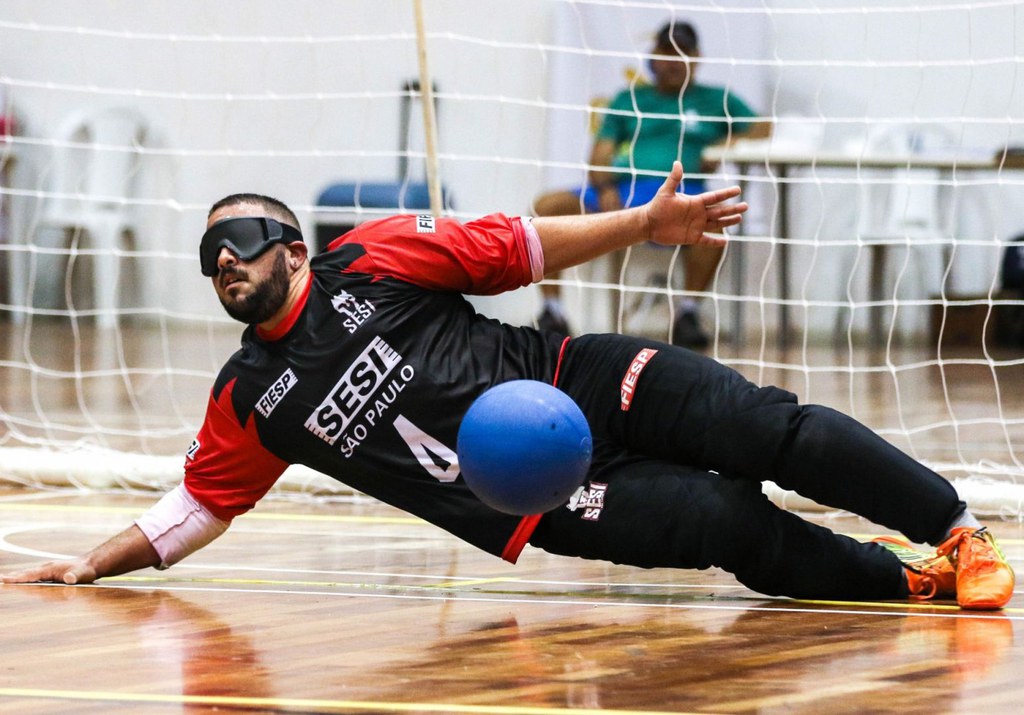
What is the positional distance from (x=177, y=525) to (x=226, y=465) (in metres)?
0.18

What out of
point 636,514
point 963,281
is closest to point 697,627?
point 636,514

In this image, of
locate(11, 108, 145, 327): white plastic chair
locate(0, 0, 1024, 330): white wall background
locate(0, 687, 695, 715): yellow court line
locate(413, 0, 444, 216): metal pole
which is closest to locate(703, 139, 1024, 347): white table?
locate(0, 0, 1024, 330): white wall background

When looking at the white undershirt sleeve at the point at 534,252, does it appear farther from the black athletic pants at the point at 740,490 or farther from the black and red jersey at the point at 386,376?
the black athletic pants at the point at 740,490

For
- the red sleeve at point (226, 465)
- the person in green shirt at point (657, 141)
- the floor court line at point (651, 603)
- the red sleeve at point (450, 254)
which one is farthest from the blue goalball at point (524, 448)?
the person in green shirt at point (657, 141)

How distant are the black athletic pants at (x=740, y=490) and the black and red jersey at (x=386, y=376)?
211 millimetres

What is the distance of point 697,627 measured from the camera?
2939mm

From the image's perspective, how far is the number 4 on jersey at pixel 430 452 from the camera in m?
3.24

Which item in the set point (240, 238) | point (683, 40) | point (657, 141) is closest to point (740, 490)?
point (240, 238)

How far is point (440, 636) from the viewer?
285 centimetres

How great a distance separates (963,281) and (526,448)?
8.33 metres

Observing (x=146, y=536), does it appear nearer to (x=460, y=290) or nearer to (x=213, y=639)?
(x=213, y=639)

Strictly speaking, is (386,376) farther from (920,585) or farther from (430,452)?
(920,585)

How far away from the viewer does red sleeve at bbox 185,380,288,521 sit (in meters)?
A: 3.33

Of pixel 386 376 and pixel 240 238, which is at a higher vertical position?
pixel 240 238
